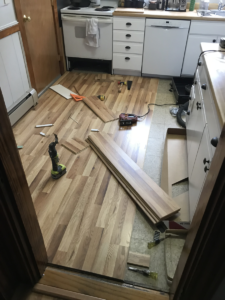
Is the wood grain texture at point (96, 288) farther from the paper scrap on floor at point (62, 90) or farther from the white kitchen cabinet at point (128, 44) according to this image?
the white kitchen cabinet at point (128, 44)

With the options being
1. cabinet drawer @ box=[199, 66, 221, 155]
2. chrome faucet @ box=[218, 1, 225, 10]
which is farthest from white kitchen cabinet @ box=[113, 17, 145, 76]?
cabinet drawer @ box=[199, 66, 221, 155]

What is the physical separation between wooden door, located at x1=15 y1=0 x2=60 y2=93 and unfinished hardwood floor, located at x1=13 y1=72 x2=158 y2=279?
0.39 meters

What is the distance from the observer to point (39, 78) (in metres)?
3.26

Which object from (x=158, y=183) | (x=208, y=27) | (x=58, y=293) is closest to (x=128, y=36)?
(x=208, y=27)

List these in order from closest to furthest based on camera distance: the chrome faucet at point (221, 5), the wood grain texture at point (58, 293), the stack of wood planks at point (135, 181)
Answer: the wood grain texture at point (58, 293) < the stack of wood planks at point (135, 181) < the chrome faucet at point (221, 5)

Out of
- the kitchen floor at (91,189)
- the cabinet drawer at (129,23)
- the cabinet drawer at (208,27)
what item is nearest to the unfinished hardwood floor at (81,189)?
the kitchen floor at (91,189)

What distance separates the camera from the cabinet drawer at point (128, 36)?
3547 mm

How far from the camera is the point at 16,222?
1.09 meters

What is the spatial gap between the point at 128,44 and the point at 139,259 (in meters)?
3.16

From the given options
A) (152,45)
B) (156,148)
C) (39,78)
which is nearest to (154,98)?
(152,45)

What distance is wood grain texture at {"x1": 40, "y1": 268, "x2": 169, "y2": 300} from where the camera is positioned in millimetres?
1292

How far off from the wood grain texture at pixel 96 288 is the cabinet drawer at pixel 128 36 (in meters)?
3.29

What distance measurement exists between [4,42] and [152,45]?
82.4 inches

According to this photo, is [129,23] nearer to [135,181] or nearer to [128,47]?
[128,47]
